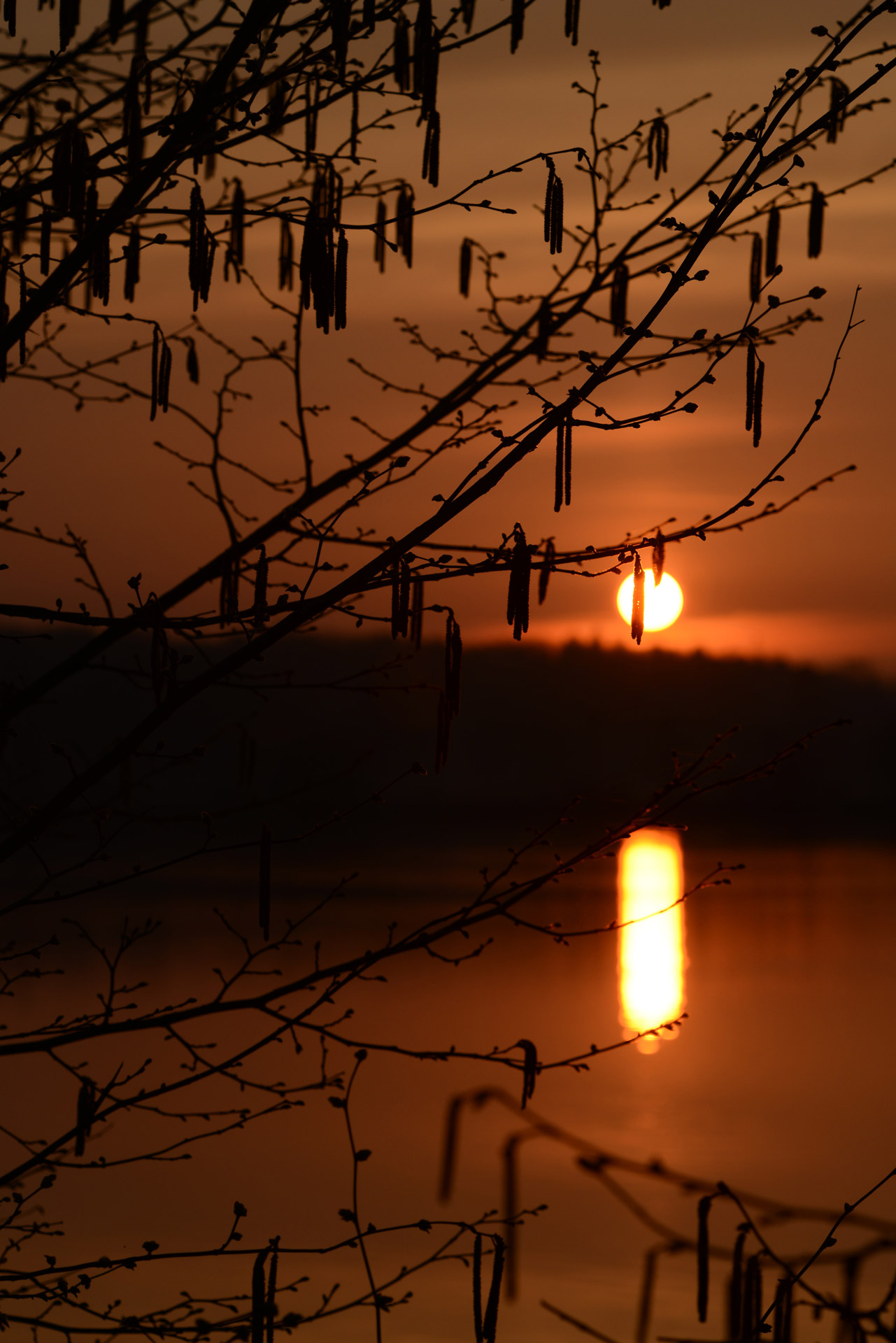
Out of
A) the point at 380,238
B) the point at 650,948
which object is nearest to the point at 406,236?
the point at 380,238

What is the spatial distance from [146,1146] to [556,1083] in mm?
8034

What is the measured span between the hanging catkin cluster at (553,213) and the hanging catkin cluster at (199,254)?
2.95ft

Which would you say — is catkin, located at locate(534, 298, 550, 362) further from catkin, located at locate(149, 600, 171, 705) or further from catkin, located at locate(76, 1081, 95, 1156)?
catkin, located at locate(76, 1081, 95, 1156)

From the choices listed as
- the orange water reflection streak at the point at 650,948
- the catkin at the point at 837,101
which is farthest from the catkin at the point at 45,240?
the orange water reflection streak at the point at 650,948

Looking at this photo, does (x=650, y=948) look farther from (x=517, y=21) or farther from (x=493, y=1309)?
(x=493, y=1309)

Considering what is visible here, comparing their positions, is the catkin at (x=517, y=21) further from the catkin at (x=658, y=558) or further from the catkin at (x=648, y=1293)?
the catkin at (x=648, y=1293)

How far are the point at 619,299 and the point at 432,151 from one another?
66 cm

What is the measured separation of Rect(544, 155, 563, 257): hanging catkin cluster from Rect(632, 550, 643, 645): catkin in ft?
3.17

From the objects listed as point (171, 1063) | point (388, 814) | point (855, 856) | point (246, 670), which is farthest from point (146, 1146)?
point (388, 814)

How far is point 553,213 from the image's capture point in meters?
4.09

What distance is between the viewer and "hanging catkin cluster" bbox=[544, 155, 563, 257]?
408cm

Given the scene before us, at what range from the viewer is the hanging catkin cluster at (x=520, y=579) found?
11.7ft

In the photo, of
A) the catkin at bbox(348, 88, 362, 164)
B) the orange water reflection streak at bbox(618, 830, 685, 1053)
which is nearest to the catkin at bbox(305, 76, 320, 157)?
the catkin at bbox(348, 88, 362, 164)

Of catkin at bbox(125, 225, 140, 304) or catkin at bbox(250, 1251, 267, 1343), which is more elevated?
catkin at bbox(125, 225, 140, 304)
